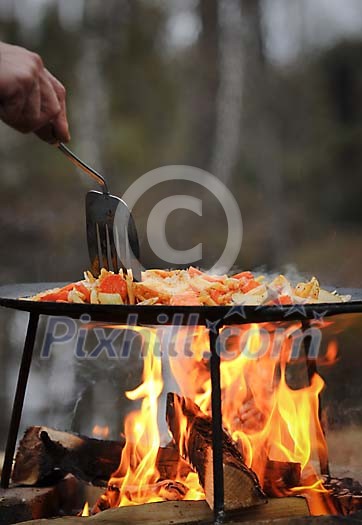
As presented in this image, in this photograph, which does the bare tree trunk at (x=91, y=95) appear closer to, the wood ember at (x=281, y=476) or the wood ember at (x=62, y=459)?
the wood ember at (x=62, y=459)

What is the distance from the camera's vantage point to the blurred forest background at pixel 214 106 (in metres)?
8.02

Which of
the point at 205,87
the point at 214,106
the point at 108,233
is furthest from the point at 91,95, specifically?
the point at 108,233

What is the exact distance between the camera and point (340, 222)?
8109 mm

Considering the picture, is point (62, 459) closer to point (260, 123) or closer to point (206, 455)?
point (206, 455)

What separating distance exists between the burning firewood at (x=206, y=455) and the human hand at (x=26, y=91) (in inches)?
47.6

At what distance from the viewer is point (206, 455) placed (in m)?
2.42

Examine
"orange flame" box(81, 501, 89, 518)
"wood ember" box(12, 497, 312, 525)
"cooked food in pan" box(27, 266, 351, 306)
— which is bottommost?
"wood ember" box(12, 497, 312, 525)

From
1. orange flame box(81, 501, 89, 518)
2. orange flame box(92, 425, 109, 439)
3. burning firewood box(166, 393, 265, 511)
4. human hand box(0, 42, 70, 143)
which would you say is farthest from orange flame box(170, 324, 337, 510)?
orange flame box(92, 425, 109, 439)

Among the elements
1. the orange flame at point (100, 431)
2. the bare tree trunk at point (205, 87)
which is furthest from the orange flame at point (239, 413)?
the bare tree trunk at point (205, 87)

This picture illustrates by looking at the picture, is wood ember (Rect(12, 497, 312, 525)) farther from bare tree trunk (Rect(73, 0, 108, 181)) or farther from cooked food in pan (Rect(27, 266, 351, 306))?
bare tree trunk (Rect(73, 0, 108, 181))

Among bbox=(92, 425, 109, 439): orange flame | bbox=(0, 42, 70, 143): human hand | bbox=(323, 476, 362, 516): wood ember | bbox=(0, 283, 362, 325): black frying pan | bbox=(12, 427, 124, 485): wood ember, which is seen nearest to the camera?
bbox=(0, 42, 70, 143): human hand

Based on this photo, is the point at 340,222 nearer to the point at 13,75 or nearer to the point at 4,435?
the point at 4,435

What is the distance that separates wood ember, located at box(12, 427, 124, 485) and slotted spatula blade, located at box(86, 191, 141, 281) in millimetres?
698

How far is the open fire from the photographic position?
2617 mm
